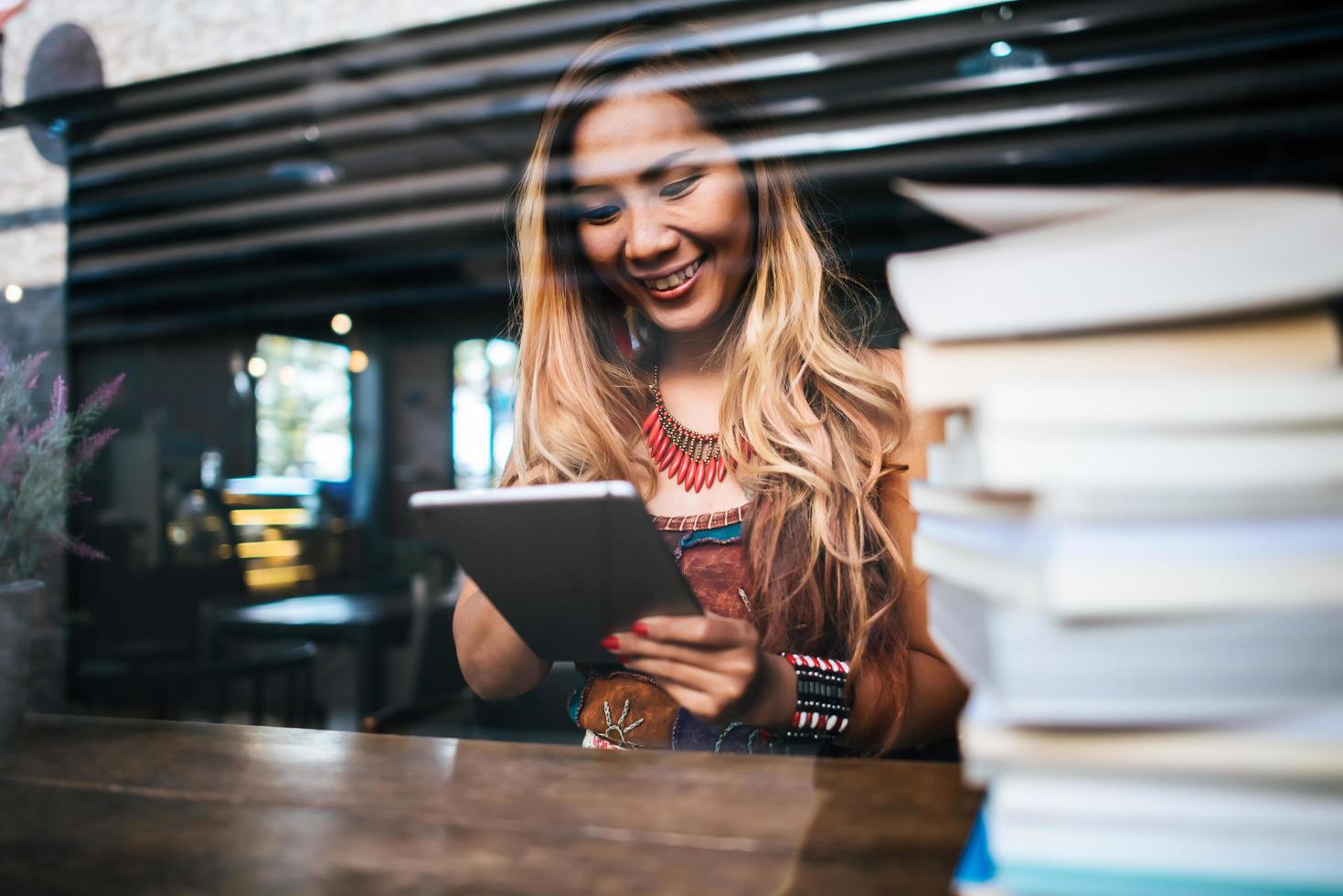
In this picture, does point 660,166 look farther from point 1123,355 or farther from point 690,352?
point 1123,355

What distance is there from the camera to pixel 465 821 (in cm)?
64

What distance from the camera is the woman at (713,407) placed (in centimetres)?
149

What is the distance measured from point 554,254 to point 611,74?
1.23ft

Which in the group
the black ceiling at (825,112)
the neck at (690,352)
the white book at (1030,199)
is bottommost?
the white book at (1030,199)

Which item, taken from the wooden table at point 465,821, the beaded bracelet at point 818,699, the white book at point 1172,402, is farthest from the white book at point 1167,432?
the beaded bracelet at point 818,699

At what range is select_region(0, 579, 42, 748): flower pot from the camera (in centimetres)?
95

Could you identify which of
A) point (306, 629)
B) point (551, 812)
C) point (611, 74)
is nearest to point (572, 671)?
point (551, 812)

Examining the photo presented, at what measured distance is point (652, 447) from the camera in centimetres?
158

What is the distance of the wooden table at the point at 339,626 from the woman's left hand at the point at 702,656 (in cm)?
225

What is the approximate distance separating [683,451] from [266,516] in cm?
192

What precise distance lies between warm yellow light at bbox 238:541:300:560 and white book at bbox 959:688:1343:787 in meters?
3.03

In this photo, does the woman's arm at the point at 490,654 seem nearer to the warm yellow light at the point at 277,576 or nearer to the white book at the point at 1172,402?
the white book at the point at 1172,402

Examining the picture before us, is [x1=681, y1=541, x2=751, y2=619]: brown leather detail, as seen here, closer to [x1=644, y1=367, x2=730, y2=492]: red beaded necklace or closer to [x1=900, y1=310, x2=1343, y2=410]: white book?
[x1=644, y1=367, x2=730, y2=492]: red beaded necklace

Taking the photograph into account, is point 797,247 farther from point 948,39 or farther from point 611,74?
point 948,39
